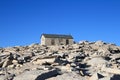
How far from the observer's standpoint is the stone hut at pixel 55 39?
75450 millimetres

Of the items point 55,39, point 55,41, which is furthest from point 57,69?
point 55,39

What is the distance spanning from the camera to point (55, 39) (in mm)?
76125

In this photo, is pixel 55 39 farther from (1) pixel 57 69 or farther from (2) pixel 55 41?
(1) pixel 57 69

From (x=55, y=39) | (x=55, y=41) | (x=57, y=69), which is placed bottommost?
(x=57, y=69)

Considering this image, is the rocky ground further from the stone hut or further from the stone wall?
the stone hut

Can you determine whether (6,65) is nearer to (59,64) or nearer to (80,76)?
(59,64)

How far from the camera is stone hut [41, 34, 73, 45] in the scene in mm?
75450

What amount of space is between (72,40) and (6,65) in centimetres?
4953

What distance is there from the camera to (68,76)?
22.0m

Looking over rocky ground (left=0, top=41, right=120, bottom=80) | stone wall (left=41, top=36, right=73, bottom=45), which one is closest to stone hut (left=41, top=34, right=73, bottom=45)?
stone wall (left=41, top=36, right=73, bottom=45)

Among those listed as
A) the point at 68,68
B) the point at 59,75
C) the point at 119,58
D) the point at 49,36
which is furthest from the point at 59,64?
the point at 49,36

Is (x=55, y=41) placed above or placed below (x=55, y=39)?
below

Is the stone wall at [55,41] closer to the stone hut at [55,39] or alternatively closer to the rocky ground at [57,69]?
the stone hut at [55,39]

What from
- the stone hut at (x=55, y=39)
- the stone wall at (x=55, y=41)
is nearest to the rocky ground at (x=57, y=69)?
the stone wall at (x=55, y=41)
